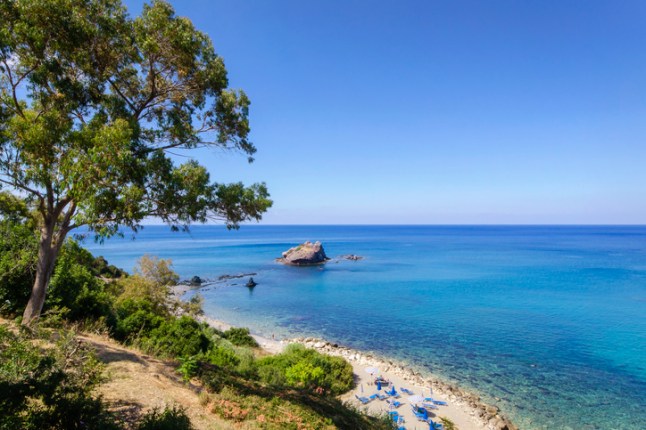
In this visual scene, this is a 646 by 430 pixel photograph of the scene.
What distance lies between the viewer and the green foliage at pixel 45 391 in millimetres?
4684

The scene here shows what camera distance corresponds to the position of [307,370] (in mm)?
19719

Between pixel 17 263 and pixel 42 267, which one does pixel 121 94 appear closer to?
pixel 42 267

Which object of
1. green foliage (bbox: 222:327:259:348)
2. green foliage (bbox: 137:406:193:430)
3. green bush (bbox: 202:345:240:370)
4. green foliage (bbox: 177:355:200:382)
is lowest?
green foliage (bbox: 222:327:259:348)

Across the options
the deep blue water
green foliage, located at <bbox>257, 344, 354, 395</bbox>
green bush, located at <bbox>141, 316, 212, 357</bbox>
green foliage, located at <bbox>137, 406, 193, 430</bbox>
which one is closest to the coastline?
green foliage, located at <bbox>257, 344, 354, 395</bbox>

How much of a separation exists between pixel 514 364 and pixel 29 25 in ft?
112

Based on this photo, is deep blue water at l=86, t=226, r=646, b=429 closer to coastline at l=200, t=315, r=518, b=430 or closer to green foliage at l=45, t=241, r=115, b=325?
coastline at l=200, t=315, r=518, b=430

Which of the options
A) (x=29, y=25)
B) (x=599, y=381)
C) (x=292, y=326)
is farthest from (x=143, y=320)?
(x=599, y=381)

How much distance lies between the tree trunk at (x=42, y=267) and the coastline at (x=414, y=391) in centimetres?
1330

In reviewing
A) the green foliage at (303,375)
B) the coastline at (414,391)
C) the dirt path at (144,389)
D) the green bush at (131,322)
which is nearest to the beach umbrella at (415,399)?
the coastline at (414,391)

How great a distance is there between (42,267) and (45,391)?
6.81m

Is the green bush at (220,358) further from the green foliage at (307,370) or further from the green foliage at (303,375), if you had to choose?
the green foliage at (303,375)

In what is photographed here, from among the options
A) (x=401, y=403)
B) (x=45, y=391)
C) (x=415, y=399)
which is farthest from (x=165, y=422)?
(x=401, y=403)

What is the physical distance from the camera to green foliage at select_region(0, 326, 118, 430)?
468cm

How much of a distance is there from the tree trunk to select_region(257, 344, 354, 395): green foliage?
10.7 meters
